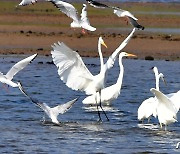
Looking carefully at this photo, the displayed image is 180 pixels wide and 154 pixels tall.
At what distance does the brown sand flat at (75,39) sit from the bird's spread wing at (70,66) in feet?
35.9

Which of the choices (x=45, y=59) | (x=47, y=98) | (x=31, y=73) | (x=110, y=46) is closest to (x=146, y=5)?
(x=110, y=46)

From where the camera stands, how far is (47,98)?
1688 centimetres

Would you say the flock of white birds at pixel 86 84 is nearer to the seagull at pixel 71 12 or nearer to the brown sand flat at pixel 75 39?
the seagull at pixel 71 12

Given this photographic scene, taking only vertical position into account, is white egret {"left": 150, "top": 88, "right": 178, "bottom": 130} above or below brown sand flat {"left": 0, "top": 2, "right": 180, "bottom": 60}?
above

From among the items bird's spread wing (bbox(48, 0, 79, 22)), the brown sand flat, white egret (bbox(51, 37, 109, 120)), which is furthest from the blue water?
the brown sand flat

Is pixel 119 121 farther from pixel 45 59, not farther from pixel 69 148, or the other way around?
pixel 45 59

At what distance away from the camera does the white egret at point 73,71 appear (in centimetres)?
1391

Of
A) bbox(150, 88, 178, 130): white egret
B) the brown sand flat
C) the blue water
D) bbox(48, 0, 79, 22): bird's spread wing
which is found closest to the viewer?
the blue water

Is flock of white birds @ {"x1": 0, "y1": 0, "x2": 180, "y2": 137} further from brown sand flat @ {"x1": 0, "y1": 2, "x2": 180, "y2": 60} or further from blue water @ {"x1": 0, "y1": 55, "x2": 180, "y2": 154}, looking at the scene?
brown sand flat @ {"x1": 0, "y1": 2, "x2": 180, "y2": 60}

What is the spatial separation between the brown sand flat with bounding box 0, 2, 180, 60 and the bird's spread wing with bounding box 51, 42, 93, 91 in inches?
431

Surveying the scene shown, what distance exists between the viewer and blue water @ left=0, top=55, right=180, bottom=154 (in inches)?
475

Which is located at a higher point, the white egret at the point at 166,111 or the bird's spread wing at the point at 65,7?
the bird's spread wing at the point at 65,7

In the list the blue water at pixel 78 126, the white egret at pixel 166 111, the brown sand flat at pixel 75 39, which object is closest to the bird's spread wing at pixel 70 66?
the blue water at pixel 78 126

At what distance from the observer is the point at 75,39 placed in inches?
1139
